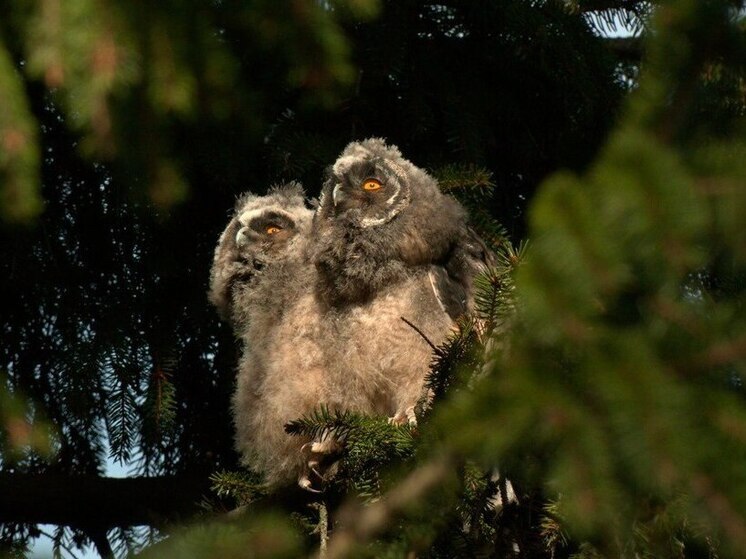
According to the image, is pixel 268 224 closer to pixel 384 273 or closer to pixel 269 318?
pixel 269 318

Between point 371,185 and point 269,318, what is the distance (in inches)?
24.2

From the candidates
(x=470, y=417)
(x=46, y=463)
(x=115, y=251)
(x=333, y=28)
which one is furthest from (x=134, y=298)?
(x=470, y=417)

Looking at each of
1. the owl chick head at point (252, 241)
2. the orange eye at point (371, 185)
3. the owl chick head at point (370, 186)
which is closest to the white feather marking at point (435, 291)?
the owl chick head at point (370, 186)

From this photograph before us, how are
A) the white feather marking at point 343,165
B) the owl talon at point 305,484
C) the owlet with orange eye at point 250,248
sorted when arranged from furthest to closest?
the owlet with orange eye at point 250,248 < the white feather marking at point 343,165 < the owl talon at point 305,484

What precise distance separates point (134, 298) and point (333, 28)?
7.84 feet

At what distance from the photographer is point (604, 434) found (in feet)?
5.01

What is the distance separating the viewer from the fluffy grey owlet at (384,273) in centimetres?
375

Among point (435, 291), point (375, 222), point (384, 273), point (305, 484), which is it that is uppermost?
point (375, 222)

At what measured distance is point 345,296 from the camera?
390 cm

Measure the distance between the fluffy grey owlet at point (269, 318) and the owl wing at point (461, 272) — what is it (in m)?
0.48

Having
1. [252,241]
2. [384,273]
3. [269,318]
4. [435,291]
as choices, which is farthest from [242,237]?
[435,291]

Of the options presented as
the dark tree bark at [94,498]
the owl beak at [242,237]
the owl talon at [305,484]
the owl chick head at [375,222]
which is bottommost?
the owl talon at [305,484]

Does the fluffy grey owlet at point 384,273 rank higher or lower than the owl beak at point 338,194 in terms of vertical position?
lower

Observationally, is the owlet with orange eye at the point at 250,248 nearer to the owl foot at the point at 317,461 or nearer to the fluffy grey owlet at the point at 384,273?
the fluffy grey owlet at the point at 384,273
